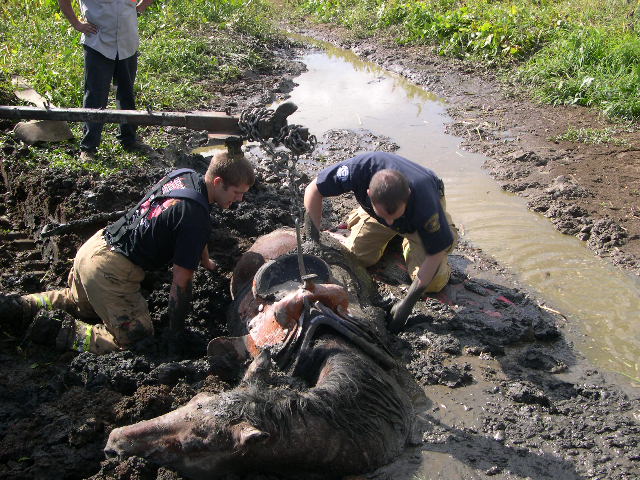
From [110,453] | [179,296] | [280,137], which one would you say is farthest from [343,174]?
[110,453]

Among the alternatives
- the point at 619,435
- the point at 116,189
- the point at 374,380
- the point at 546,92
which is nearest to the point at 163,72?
the point at 116,189

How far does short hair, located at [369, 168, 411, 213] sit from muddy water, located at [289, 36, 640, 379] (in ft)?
6.50

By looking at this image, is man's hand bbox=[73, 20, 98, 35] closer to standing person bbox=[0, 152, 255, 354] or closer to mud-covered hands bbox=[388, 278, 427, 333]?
standing person bbox=[0, 152, 255, 354]

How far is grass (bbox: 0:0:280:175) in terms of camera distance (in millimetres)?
7523

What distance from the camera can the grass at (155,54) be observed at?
24.7 feet

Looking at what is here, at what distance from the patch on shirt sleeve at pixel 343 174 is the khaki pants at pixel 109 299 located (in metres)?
1.69

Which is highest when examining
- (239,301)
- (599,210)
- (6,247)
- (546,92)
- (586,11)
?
(586,11)

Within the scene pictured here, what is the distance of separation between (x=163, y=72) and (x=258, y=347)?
738cm

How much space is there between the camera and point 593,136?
27.1 ft

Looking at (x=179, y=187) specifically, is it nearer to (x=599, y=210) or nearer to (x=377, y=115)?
(x=599, y=210)

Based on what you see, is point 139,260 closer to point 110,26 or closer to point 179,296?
point 179,296

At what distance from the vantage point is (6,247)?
17.6 ft

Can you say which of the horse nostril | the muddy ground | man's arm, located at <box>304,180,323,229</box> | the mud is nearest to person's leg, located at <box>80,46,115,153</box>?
the muddy ground

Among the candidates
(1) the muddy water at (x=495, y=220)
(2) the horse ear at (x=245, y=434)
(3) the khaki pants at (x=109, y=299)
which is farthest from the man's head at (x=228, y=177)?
A: (1) the muddy water at (x=495, y=220)
